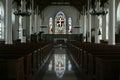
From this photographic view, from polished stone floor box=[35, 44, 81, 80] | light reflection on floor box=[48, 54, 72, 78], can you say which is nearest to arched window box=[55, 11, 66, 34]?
light reflection on floor box=[48, 54, 72, 78]

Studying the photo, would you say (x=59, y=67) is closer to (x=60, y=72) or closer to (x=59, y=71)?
(x=59, y=71)

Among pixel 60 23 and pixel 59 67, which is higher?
pixel 60 23

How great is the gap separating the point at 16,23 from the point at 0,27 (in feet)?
10.2

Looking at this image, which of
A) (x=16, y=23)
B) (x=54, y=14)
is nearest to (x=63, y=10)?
(x=54, y=14)

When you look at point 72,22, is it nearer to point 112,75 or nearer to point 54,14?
point 54,14

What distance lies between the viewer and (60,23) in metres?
48.0

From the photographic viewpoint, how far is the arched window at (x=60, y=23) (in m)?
47.8

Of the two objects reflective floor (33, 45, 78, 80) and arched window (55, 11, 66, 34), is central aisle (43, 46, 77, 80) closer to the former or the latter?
reflective floor (33, 45, 78, 80)

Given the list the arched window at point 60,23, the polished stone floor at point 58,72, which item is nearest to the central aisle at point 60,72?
the polished stone floor at point 58,72

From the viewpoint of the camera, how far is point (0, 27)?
3017 cm

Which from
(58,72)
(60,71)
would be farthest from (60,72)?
(60,71)

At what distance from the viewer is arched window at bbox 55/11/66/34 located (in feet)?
157

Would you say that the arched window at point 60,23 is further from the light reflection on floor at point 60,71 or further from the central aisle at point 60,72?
the central aisle at point 60,72

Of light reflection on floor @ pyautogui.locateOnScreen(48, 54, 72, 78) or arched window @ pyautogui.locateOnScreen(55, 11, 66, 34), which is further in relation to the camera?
arched window @ pyautogui.locateOnScreen(55, 11, 66, 34)
